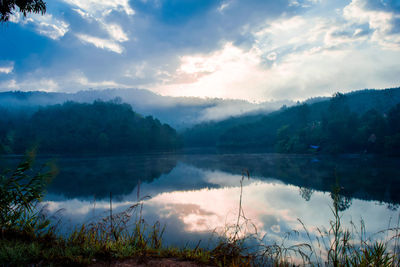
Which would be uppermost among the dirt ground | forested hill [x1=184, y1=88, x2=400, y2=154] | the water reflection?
forested hill [x1=184, y1=88, x2=400, y2=154]

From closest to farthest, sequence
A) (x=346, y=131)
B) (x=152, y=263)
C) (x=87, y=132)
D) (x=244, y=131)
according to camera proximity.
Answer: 1. (x=152, y=263)
2. (x=346, y=131)
3. (x=87, y=132)
4. (x=244, y=131)

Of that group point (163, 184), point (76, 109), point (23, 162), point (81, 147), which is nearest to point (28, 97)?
point (76, 109)

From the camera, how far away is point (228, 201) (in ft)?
46.0

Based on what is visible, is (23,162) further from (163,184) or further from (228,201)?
(163,184)

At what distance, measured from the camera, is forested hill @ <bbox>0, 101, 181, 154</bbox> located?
226 feet

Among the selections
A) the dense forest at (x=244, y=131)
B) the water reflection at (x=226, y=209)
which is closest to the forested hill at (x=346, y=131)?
the dense forest at (x=244, y=131)

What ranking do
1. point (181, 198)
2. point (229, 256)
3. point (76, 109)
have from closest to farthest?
1. point (229, 256)
2. point (181, 198)
3. point (76, 109)

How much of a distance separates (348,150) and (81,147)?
223 ft

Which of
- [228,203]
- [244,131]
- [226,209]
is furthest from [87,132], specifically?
[226,209]

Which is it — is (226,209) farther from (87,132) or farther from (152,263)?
(87,132)

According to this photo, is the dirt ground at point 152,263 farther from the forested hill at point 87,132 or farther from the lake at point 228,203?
the forested hill at point 87,132

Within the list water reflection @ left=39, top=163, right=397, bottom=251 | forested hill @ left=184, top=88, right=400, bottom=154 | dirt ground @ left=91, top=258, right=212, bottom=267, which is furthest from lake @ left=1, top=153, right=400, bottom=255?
forested hill @ left=184, top=88, right=400, bottom=154

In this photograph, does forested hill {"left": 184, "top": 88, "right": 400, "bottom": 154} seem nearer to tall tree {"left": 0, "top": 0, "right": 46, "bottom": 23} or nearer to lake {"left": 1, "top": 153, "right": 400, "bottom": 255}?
lake {"left": 1, "top": 153, "right": 400, "bottom": 255}

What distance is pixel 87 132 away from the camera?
78062 mm
